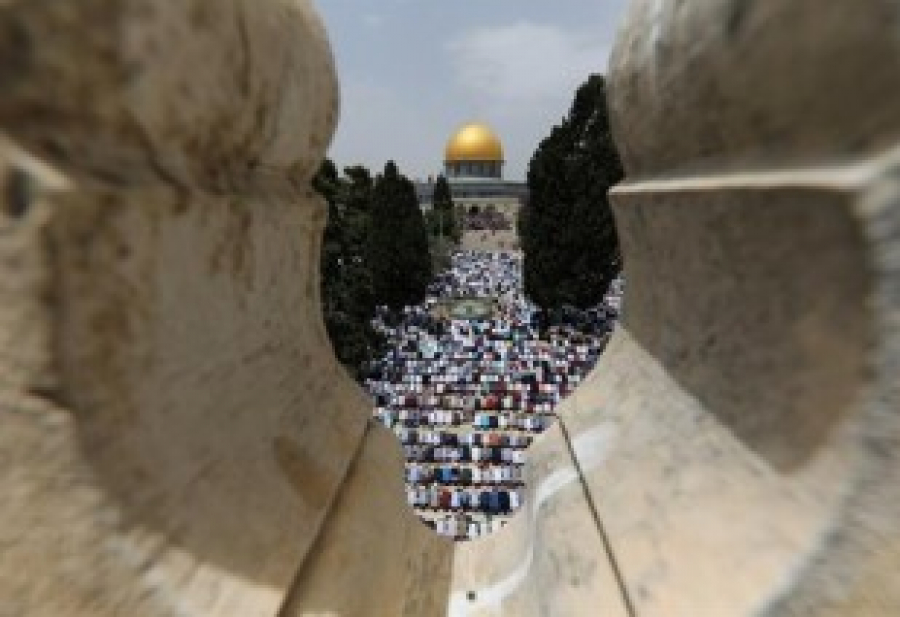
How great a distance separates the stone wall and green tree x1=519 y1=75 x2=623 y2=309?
13.8 m

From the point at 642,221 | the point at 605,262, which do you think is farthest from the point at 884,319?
the point at 605,262

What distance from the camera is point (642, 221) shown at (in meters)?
1.40

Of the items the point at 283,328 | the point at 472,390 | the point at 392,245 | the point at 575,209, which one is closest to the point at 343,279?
the point at 472,390

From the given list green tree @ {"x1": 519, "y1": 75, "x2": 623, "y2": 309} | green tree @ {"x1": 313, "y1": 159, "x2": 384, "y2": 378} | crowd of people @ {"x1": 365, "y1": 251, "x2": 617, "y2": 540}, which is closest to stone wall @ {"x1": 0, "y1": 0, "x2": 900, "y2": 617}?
crowd of people @ {"x1": 365, "y1": 251, "x2": 617, "y2": 540}

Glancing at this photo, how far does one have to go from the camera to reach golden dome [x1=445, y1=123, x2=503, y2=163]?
46062mm

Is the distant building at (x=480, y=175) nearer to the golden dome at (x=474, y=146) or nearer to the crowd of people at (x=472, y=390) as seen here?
the golden dome at (x=474, y=146)

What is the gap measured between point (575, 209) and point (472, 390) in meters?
3.93

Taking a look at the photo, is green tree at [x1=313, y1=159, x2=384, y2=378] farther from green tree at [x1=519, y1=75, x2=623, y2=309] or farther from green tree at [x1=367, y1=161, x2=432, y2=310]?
green tree at [x1=367, y1=161, x2=432, y2=310]

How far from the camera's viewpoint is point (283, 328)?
1.41 meters

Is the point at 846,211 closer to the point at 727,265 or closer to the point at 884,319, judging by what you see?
the point at 884,319

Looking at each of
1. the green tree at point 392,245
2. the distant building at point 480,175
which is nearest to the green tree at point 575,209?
the green tree at point 392,245

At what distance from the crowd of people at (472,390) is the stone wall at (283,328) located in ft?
17.3

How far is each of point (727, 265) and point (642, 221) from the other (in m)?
0.35

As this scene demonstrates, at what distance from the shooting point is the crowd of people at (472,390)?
10305mm
